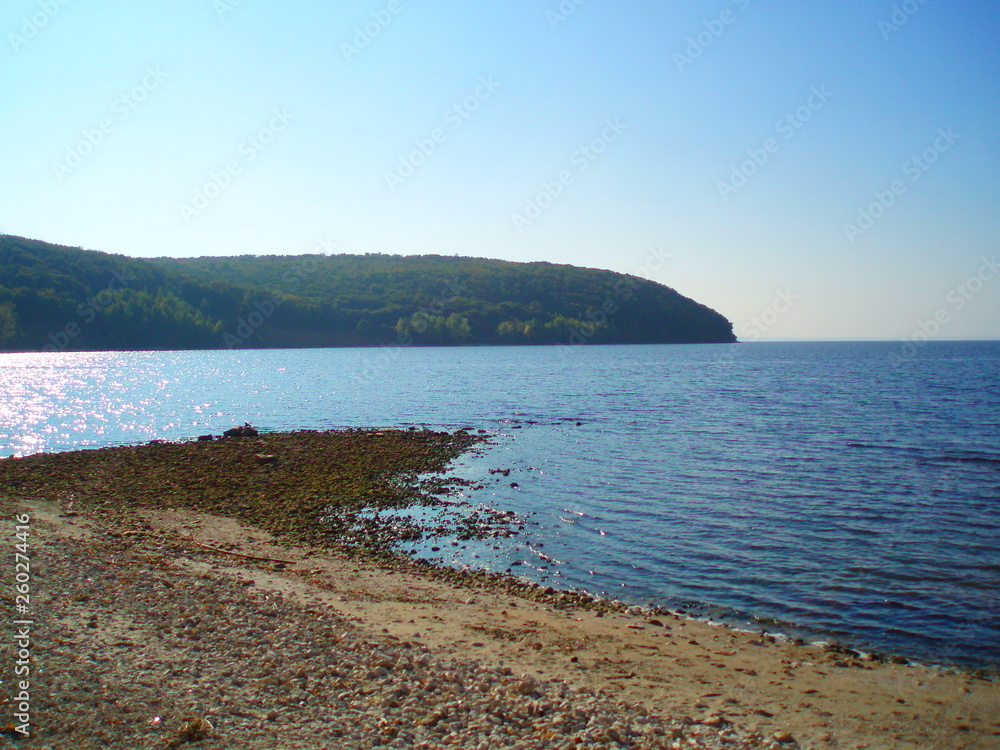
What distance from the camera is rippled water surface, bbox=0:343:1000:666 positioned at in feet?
45.0

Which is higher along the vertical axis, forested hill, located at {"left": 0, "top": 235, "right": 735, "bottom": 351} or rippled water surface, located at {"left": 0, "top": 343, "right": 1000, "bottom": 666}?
forested hill, located at {"left": 0, "top": 235, "right": 735, "bottom": 351}

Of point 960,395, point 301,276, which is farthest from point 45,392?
point 301,276

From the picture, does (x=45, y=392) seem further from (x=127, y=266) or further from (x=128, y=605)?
(x=127, y=266)

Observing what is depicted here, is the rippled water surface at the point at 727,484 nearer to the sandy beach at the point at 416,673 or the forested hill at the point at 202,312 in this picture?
the sandy beach at the point at 416,673

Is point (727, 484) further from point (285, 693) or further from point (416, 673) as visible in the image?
point (285, 693)

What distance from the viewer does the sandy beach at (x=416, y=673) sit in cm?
699

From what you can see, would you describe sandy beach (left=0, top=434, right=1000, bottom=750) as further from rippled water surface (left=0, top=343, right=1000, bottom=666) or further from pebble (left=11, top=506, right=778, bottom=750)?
rippled water surface (left=0, top=343, right=1000, bottom=666)

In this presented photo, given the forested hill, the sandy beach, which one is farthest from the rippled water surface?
the forested hill

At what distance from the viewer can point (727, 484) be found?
24.5 meters

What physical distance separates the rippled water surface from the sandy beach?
208 centimetres

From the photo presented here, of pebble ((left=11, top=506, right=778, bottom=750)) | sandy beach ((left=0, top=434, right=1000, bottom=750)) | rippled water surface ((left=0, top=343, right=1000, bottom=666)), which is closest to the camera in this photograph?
pebble ((left=11, top=506, right=778, bottom=750))

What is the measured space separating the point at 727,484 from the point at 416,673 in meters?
18.5

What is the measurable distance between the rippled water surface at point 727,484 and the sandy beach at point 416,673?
2.08m

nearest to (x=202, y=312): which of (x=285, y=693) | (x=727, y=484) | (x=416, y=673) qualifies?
(x=727, y=484)
